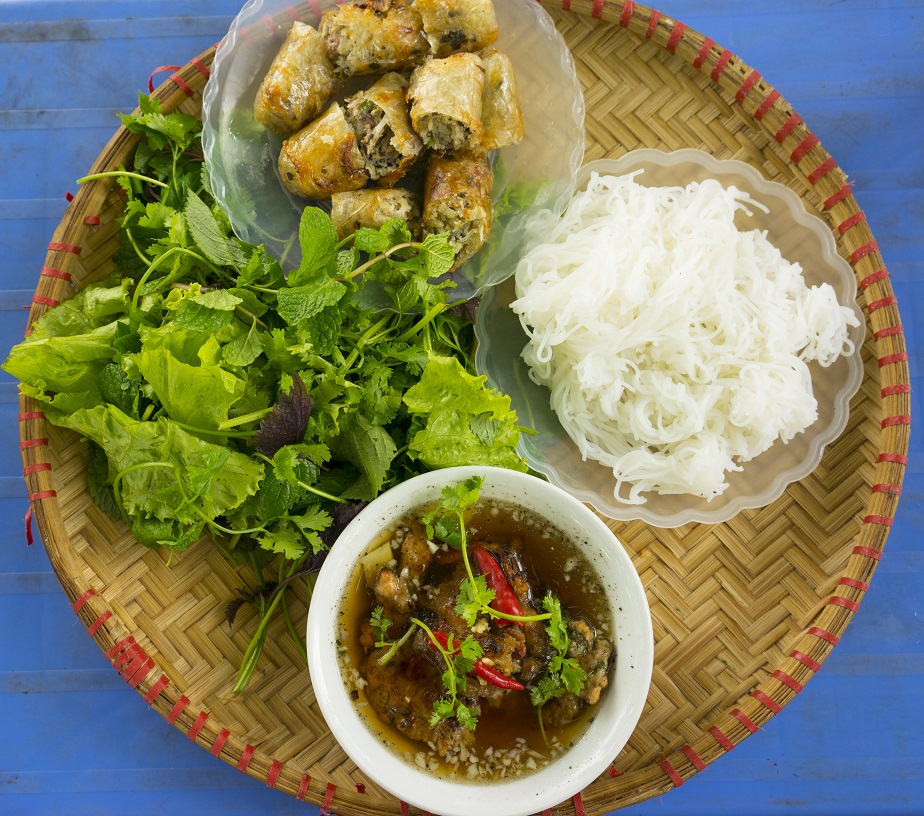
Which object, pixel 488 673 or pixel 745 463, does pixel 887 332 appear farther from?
pixel 488 673

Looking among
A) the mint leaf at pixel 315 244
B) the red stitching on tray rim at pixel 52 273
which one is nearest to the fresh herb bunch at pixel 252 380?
the mint leaf at pixel 315 244

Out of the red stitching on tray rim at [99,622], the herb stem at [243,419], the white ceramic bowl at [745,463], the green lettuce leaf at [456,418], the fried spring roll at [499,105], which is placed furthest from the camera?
the white ceramic bowl at [745,463]

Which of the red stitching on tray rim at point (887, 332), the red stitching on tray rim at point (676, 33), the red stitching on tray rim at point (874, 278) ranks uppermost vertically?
the red stitching on tray rim at point (676, 33)

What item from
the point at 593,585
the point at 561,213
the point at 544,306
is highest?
the point at 561,213

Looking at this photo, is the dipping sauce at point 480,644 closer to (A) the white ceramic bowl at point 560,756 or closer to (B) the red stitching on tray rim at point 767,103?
(A) the white ceramic bowl at point 560,756

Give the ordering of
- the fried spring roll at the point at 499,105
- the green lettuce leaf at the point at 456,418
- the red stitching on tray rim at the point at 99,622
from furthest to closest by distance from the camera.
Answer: the red stitching on tray rim at the point at 99,622, the fried spring roll at the point at 499,105, the green lettuce leaf at the point at 456,418

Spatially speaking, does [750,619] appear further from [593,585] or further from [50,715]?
[50,715]

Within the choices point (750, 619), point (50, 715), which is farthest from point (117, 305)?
point (750, 619)
